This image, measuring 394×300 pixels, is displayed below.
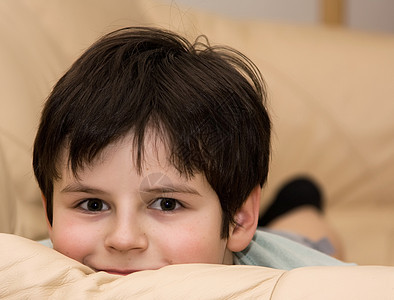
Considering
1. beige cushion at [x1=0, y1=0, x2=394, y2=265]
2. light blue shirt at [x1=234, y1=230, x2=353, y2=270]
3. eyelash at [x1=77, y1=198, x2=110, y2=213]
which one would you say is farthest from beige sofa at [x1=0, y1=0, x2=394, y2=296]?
eyelash at [x1=77, y1=198, x2=110, y2=213]

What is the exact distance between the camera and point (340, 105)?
167 centimetres

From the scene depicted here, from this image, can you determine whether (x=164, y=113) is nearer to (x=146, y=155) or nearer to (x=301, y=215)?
(x=146, y=155)

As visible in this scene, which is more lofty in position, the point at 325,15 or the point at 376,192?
the point at 325,15

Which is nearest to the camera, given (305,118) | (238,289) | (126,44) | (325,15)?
(238,289)

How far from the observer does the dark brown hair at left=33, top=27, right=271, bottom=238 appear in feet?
2.72

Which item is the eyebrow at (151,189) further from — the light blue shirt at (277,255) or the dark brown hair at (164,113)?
the light blue shirt at (277,255)

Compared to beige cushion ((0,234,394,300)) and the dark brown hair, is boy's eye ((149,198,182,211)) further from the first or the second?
beige cushion ((0,234,394,300))

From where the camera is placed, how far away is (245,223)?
957 mm

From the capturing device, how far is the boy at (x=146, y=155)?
32.4 inches

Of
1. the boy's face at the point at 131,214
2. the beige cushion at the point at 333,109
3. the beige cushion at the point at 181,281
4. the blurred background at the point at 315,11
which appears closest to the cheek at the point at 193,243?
the boy's face at the point at 131,214

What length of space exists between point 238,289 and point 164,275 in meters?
0.07

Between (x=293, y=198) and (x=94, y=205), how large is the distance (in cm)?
82

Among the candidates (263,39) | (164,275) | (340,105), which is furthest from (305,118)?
(164,275)

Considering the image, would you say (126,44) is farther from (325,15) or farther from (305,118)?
(325,15)
